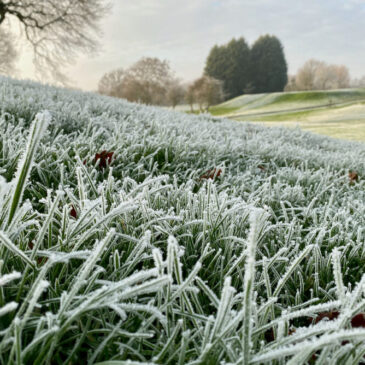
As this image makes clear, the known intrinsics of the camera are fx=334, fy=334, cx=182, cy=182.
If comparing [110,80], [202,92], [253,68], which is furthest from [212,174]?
[253,68]

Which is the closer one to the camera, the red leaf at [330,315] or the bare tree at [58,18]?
the red leaf at [330,315]

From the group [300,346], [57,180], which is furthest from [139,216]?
[300,346]

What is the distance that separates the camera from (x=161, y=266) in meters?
0.75

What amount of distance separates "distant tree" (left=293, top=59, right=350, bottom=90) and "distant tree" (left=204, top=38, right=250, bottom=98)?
8812 millimetres

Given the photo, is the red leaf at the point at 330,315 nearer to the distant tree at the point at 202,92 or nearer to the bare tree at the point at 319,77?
the distant tree at the point at 202,92

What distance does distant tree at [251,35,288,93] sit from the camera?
183ft

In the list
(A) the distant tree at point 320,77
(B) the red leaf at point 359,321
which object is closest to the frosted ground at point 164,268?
(B) the red leaf at point 359,321

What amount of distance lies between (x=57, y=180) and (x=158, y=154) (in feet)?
2.93

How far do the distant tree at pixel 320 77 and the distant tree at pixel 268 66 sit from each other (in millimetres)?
3036

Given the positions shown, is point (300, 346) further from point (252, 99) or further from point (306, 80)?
point (306, 80)

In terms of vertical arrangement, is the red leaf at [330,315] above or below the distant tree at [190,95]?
below

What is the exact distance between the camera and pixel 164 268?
3.44 ft

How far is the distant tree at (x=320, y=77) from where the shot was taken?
54.8 metres

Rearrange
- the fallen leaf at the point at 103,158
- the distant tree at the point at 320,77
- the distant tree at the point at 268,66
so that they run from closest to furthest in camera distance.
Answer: the fallen leaf at the point at 103,158 → the distant tree at the point at 320,77 → the distant tree at the point at 268,66
